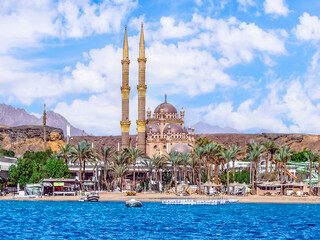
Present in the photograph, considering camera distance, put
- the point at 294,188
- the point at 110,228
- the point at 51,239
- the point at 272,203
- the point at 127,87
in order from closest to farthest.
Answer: the point at 51,239
the point at 110,228
the point at 272,203
the point at 294,188
the point at 127,87

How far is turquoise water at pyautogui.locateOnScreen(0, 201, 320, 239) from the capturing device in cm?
5375

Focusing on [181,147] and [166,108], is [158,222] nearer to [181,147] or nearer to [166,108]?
[181,147]

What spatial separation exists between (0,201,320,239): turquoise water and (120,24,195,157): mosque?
59127 millimetres

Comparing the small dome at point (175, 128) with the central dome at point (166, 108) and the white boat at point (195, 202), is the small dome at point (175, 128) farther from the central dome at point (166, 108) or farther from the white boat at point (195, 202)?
the white boat at point (195, 202)

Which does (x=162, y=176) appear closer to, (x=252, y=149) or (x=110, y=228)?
(x=252, y=149)

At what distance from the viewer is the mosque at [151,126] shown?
482 ft

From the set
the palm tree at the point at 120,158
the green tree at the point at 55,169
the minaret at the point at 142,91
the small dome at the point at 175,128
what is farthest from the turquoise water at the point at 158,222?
the small dome at the point at 175,128

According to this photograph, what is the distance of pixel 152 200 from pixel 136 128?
5652 centimetres

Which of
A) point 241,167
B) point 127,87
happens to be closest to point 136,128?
point 127,87

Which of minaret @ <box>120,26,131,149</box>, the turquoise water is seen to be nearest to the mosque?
minaret @ <box>120,26,131,149</box>

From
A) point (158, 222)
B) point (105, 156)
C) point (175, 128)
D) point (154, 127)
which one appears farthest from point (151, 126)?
point (158, 222)

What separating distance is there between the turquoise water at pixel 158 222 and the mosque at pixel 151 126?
5913 centimetres

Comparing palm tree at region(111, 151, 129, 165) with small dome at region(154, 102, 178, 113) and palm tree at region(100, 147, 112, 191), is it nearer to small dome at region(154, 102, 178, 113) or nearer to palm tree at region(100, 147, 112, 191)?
palm tree at region(100, 147, 112, 191)

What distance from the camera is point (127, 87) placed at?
14625 centimetres
